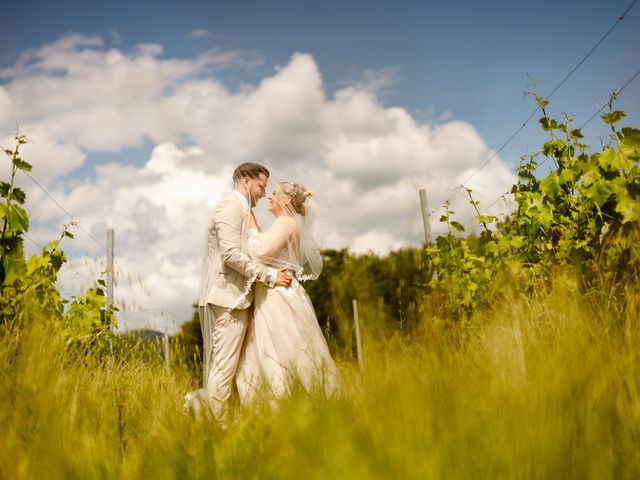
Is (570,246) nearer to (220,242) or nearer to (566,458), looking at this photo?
(220,242)

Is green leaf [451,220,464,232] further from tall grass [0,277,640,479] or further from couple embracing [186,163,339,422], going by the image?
tall grass [0,277,640,479]

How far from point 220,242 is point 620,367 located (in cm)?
290

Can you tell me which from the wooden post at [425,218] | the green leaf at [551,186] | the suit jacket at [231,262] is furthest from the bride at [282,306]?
the wooden post at [425,218]

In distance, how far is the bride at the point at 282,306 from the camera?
3.78 m

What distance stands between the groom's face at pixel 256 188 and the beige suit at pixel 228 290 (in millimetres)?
178

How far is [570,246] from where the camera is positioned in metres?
3.76

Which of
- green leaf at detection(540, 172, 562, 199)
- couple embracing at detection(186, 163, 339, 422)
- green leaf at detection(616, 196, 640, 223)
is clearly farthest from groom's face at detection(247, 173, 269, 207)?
green leaf at detection(616, 196, 640, 223)

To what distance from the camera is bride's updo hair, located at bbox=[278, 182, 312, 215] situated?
14.3 feet

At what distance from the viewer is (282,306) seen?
390cm

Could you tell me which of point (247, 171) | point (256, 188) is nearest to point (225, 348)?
point (256, 188)

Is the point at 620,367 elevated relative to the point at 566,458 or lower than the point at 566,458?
elevated

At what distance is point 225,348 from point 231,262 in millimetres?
576

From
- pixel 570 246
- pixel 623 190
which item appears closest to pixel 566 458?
pixel 623 190

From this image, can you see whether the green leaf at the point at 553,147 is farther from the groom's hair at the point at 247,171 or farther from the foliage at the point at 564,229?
the groom's hair at the point at 247,171
